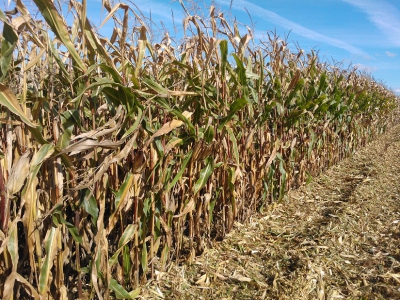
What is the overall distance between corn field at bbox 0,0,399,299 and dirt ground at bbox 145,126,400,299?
0.18m

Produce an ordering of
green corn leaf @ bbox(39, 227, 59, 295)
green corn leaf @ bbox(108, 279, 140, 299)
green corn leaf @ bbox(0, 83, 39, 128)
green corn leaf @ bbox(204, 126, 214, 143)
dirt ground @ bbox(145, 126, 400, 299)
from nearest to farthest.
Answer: green corn leaf @ bbox(0, 83, 39, 128), green corn leaf @ bbox(39, 227, 59, 295), green corn leaf @ bbox(108, 279, 140, 299), green corn leaf @ bbox(204, 126, 214, 143), dirt ground @ bbox(145, 126, 400, 299)

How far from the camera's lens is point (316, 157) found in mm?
5207

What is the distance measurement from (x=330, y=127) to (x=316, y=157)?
0.79 meters

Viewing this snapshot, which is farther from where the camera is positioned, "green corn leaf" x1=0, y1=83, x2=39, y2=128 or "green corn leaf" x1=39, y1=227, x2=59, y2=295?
"green corn leaf" x1=39, y1=227, x2=59, y2=295

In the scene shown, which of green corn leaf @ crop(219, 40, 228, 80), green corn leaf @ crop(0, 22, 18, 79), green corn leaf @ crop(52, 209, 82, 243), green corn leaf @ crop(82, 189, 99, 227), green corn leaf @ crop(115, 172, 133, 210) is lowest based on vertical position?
green corn leaf @ crop(52, 209, 82, 243)

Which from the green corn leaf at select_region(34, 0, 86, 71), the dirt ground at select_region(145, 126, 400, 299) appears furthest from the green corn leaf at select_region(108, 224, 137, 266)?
the green corn leaf at select_region(34, 0, 86, 71)

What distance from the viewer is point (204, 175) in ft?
7.86

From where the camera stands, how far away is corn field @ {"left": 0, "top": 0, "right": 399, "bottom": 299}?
5.09ft

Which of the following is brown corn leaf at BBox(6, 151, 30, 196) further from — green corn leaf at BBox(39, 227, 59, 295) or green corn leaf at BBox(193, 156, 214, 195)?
green corn leaf at BBox(193, 156, 214, 195)

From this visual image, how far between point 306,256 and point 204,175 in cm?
119

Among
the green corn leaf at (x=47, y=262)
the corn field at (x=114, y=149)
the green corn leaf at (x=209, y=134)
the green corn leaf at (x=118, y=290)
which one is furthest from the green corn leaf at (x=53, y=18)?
the green corn leaf at (x=118, y=290)

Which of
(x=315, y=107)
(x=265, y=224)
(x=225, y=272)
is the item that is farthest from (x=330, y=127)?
(x=225, y=272)

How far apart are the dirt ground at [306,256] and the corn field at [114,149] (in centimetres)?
18

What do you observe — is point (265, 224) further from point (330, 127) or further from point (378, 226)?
point (330, 127)
